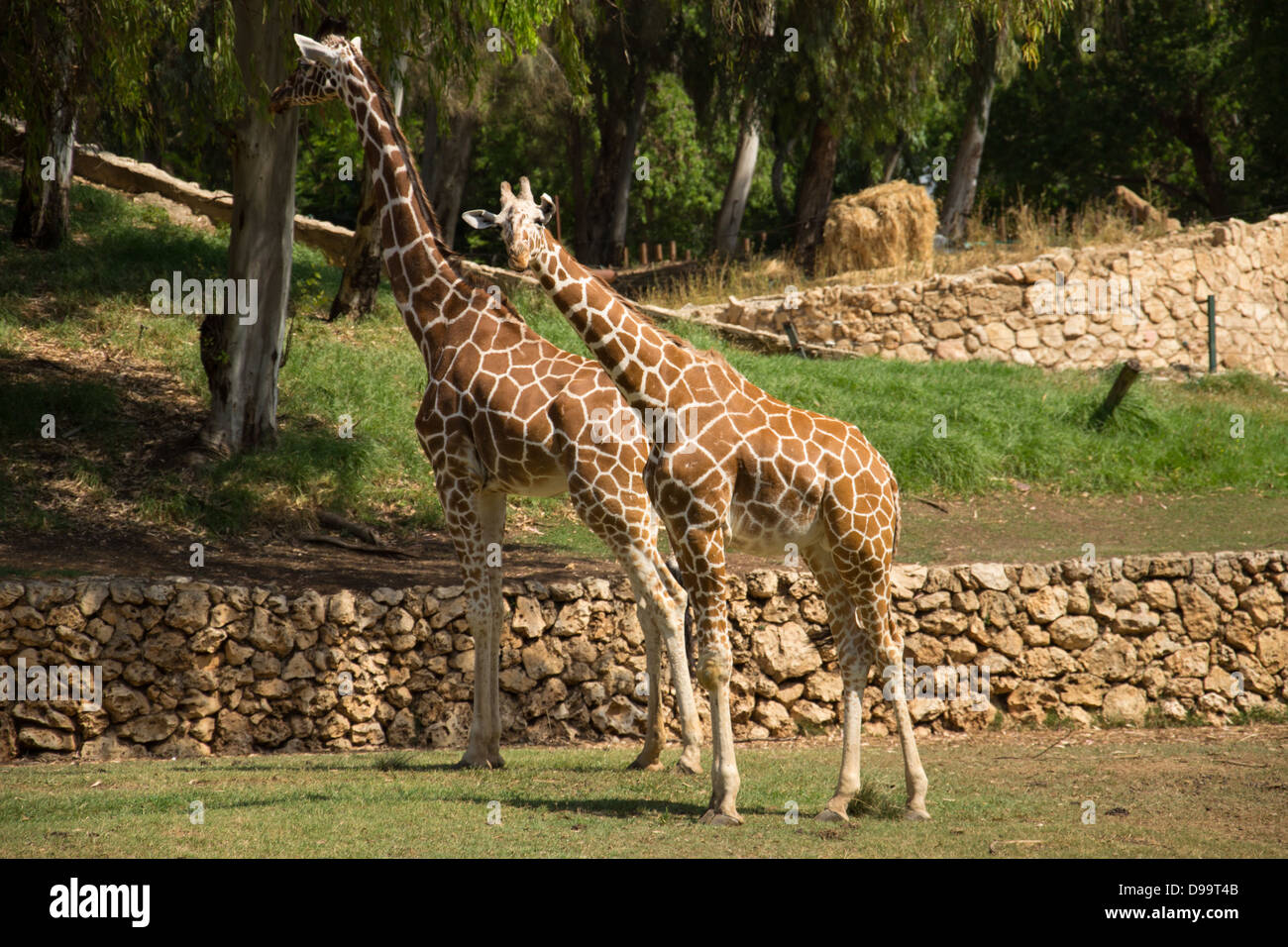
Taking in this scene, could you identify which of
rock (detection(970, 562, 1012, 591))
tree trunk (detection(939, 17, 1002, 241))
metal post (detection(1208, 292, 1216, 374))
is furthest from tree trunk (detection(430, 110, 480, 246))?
rock (detection(970, 562, 1012, 591))

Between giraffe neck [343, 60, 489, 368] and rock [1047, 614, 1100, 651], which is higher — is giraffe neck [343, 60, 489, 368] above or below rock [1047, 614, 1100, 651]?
above

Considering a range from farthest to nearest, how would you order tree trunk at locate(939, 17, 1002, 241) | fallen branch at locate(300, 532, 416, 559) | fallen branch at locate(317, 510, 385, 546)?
tree trunk at locate(939, 17, 1002, 241) → fallen branch at locate(317, 510, 385, 546) → fallen branch at locate(300, 532, 416, 559)

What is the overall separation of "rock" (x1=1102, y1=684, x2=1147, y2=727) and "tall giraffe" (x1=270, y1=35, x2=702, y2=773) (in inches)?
182

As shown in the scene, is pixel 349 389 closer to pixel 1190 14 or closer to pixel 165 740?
pixel 165 740

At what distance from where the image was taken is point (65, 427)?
13.7 m

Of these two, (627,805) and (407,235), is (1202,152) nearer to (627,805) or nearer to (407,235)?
(407,235)

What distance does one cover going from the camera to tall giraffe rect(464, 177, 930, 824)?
22.9 feet

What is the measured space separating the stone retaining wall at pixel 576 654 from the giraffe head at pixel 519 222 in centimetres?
395

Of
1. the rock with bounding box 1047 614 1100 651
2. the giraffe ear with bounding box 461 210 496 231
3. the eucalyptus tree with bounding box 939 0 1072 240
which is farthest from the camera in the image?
the eucalyptus tree with bounding box 939 0 1072 240

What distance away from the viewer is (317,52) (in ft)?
29.8

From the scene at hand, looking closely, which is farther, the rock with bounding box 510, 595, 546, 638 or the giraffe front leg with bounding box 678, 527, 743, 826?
the rock with bounding box 510, 595, 546, 638

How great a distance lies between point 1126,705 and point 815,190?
50.6ft

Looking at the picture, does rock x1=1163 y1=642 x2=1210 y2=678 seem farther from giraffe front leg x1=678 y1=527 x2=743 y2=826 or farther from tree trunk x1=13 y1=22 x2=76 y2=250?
tree trunk x1=13 y1=22 x2=76 y2=250

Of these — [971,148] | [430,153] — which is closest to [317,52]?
[430,153]
